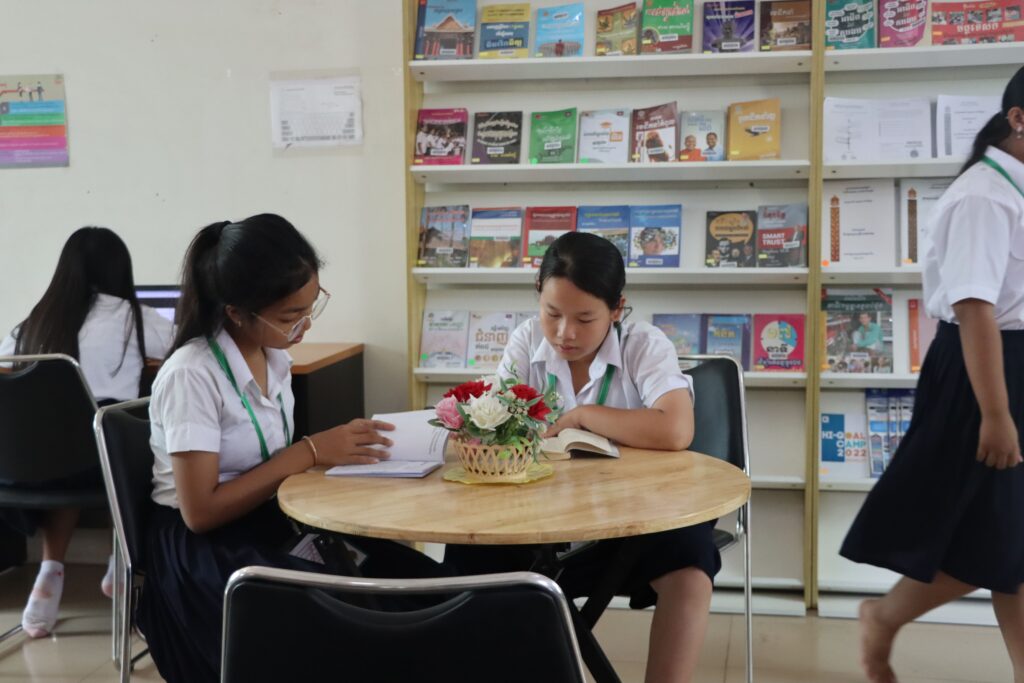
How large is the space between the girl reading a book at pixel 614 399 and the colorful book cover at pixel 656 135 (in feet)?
4.27

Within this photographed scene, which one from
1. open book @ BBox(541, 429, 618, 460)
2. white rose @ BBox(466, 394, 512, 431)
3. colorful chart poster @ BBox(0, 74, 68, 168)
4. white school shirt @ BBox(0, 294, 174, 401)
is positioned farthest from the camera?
colorful chart poster @ BBox(0, 74, 68, 168)

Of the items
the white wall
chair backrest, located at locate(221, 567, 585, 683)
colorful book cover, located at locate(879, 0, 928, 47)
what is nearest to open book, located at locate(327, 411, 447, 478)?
chair backrest, located at locate(221, 567, 585, 683)

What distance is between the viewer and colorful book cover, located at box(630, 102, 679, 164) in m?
3.38

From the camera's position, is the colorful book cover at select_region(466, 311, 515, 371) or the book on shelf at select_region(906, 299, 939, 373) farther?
the colorful book cover at select_region(466, 311, 515, 371)

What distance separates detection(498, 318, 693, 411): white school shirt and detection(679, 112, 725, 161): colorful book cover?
1303 mm

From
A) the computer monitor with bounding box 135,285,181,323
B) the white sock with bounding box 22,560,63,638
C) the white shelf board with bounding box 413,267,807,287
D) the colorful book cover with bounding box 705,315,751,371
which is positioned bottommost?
the white sock with bounding box 22,560,63,638

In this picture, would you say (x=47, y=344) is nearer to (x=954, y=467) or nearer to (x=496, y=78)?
(x=496, y=78)

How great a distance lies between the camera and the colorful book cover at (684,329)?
3.45 meters

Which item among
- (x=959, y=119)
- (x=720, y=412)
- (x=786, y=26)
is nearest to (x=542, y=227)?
(x=786, y=26)

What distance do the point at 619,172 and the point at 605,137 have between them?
0.56 ft

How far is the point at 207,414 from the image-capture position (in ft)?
5.76

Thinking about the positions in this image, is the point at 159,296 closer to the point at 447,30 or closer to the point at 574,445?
the point at 447,30

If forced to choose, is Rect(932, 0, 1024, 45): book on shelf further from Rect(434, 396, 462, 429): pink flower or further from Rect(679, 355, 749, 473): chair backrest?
Rect(434, 396, 462, 429): pink flower

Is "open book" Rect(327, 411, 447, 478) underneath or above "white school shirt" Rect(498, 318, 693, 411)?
underneath
